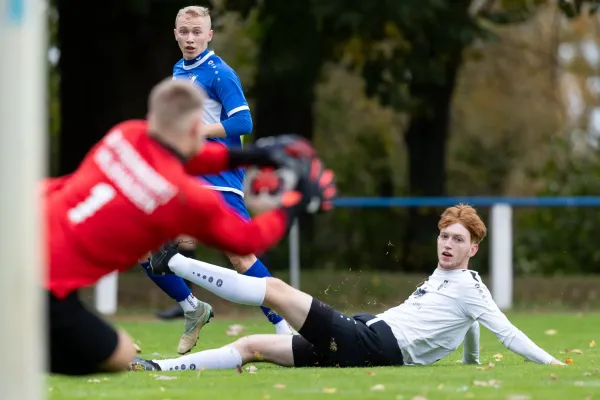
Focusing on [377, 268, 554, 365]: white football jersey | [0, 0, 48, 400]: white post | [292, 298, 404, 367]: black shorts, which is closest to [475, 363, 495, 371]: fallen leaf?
[377, 268, 554, 365]: white football jersey

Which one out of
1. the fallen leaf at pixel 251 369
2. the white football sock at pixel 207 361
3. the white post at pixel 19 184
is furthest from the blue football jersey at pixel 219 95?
the white post at pixel 19 184

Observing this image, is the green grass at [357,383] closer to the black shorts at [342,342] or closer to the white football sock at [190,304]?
the black shorts at [342,342]

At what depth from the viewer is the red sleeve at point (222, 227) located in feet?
18.1

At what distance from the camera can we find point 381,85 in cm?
2022

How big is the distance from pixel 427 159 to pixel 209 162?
58.4 feet

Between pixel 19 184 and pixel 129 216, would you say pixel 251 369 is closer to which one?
pixel 129 216

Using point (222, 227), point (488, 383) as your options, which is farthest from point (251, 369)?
point (222, 227)

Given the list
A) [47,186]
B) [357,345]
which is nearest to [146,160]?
[47,186]

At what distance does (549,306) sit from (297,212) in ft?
39.9

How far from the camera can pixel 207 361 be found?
792 centimetres

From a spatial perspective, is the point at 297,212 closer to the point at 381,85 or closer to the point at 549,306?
the point at 549,306

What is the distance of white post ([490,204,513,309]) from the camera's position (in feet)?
56.4

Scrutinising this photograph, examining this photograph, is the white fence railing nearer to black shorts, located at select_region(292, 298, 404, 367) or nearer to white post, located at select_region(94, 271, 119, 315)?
white post, located at select_region(94, 271, 119, 315)

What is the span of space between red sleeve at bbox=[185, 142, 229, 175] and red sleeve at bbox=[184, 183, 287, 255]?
0.45 m
